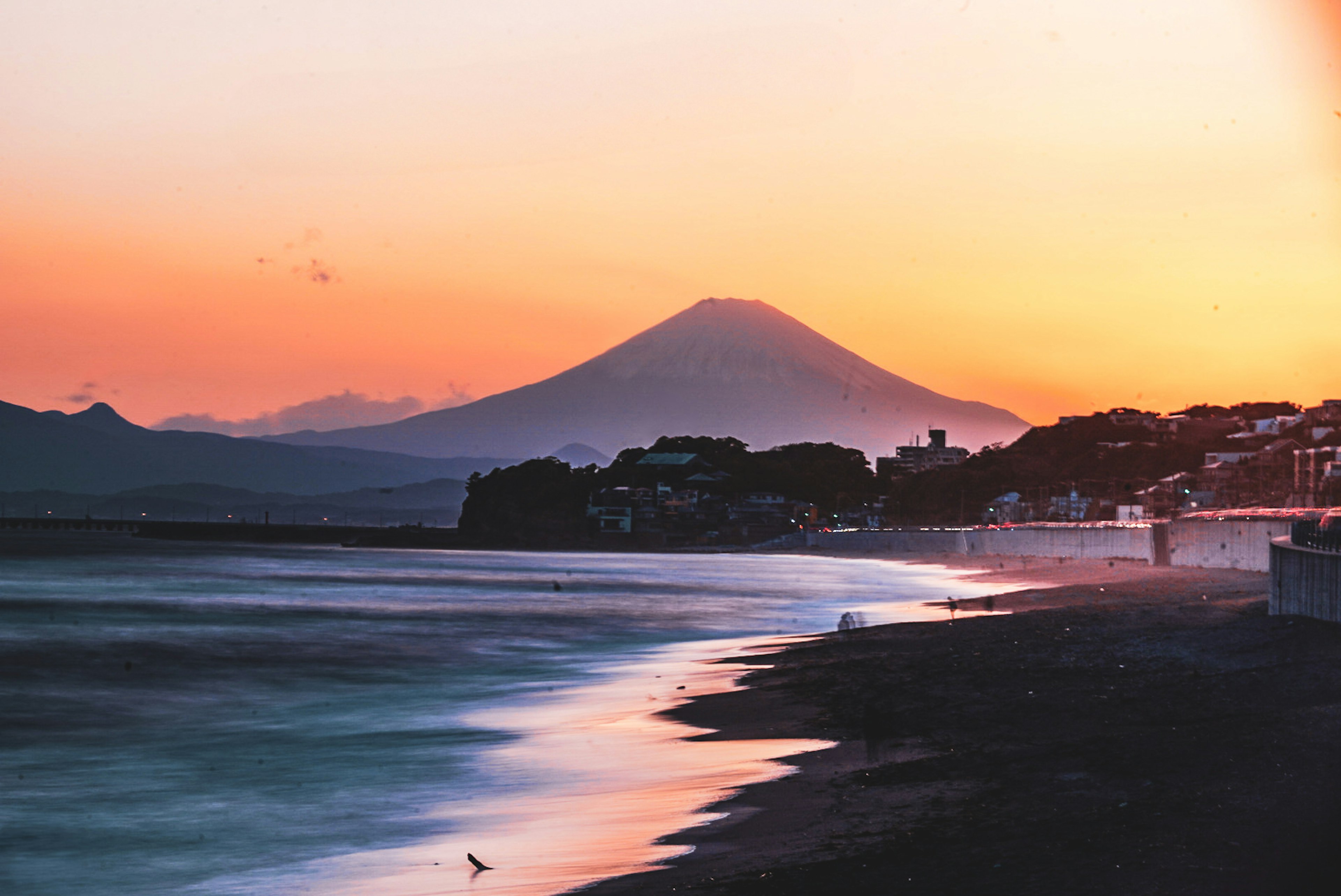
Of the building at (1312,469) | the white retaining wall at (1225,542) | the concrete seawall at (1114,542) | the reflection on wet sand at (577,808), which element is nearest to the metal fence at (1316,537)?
the concrete seawall at (1114,542)

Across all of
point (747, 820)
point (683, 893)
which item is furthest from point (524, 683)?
point (683, 893)

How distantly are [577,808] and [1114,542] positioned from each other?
216 ft

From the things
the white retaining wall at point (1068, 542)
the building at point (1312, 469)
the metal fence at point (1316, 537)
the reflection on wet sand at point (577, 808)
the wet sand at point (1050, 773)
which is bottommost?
the reflection on wet sand at point (577, 808)

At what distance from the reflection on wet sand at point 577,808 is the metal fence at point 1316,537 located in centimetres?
1064

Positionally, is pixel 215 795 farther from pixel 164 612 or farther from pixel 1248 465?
pixel 1248 465

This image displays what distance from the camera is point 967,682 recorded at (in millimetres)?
16703

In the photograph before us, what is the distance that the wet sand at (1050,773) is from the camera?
24.5 feet

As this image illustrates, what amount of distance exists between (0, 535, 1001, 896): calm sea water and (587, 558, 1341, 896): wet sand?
108cm

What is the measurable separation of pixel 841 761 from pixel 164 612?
4663 centimetres

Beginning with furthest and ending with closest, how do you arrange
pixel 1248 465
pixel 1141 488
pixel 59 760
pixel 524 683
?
1. pixel 1141 488
2. pixel 1248 465
3. pixel 524 683
4. pixel 59 760

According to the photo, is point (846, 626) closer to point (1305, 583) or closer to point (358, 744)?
point (1305, 583)

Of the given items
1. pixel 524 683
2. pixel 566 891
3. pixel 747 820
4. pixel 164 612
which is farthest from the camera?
pixel 164 612

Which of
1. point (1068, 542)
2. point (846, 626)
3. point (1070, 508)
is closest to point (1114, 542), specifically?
point (1068, 542)

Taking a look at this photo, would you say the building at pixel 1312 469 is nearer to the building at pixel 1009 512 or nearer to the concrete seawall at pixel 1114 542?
the concrete seawall at pixel 1114 542
